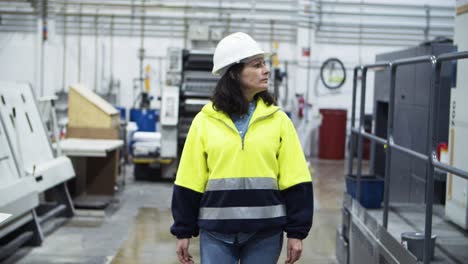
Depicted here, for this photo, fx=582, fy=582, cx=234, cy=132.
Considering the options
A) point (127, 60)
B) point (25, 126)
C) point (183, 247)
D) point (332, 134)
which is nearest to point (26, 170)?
point (25, 126)

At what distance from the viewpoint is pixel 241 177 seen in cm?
209

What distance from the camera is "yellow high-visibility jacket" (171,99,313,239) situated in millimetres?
2090

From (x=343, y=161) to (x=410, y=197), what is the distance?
5947mm

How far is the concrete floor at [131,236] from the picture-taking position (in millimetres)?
4586

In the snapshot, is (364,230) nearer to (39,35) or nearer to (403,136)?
(403,136)

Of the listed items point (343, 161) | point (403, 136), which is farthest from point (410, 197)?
point (343, 161)

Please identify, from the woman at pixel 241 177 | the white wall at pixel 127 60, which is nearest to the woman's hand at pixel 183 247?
the woman at pixel 241 177

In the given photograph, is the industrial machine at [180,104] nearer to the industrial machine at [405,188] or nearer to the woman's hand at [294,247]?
the industrial machine at [405,188]

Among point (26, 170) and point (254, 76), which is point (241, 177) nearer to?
point (254, 76)

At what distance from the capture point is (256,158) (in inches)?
82.4

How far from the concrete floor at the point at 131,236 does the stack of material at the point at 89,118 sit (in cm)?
80

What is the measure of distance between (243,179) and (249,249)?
26cm

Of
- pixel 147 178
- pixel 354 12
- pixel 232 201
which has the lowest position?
pixel 147 178

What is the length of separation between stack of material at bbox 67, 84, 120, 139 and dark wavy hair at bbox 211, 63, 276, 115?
4.59 metres
